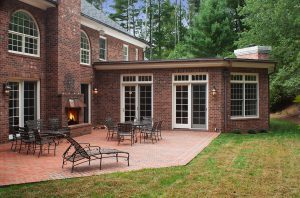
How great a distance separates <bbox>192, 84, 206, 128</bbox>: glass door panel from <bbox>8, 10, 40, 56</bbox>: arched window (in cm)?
771

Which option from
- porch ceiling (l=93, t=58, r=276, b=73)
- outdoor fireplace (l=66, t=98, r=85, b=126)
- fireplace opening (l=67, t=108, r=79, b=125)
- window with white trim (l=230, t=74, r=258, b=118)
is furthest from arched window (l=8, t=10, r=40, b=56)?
window with white trim (l=230, t=74, r=258, b=118)

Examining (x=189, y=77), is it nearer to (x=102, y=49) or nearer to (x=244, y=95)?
(x=244, y=95)

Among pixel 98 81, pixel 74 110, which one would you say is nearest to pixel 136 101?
pixel 98 81

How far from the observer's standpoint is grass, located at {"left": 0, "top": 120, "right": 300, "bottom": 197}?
6.39 m

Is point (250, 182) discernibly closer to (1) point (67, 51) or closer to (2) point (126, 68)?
(1) point (67, 51)

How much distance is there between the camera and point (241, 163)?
909 centimetres

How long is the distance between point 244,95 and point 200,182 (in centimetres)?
1074

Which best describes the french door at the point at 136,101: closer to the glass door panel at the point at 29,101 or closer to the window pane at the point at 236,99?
the window pane at the point at 236,99

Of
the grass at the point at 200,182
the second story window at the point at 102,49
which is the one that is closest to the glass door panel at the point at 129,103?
the second story window at the point at 102,49

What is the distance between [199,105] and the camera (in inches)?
667

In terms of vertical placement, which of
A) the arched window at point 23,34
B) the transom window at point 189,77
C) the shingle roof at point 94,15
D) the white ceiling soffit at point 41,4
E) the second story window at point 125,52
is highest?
the shingle roof at point 94,15

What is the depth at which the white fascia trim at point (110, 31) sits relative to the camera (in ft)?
60.0

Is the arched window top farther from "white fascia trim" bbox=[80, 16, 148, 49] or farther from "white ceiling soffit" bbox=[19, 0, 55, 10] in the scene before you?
"white fascia trim" bbox=[80, 16, 148, 49]

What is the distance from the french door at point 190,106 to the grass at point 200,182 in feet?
22.7
